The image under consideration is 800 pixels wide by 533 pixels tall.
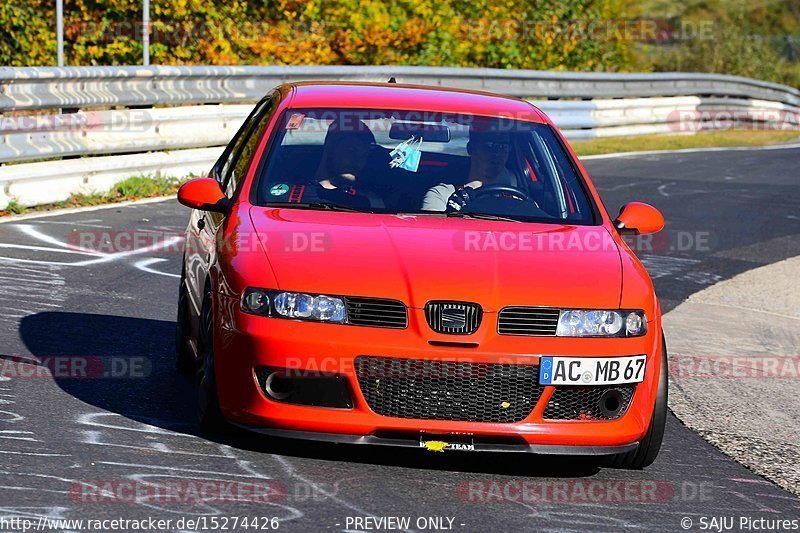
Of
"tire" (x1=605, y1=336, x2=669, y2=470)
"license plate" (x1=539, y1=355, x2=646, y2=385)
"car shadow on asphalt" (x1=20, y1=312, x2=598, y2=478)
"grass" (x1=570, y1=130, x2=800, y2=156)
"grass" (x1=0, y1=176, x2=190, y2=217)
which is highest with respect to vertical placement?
"license plate" (x1=539, y1=355, x2=646, y2=385)

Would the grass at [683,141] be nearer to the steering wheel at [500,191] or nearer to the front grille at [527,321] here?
the steering wheel at [500,191]

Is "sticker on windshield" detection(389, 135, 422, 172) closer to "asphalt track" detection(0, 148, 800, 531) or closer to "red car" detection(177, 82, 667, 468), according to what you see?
"red car" detection(177, 82, 667, 468)

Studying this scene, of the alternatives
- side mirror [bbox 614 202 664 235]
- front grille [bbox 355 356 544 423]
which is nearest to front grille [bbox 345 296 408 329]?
front grille [bbox 355 356 544 423]

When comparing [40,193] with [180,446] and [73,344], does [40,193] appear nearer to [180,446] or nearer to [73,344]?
[73,344]

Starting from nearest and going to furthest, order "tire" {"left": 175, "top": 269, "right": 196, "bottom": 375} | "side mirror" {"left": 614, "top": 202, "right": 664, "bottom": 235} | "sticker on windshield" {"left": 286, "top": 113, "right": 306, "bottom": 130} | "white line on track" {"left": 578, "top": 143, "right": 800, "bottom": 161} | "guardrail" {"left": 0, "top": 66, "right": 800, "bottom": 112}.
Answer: "side mirror" {"left": 614, "top": 202, "right": 664, "bottom": 235}
"sticker on windshield" {"left": 286, "top": 113, "right": 306, "bottom": 130}
"tire" {"left": 175, "top": 269, "right": 196, "bottom": 375}
"guardrail" {"left": 0, "top": 66, "right": 800, "bottom": 112}
"white line on track" {"left": 578, "top": 143, "right": 800, "bottom": 161}

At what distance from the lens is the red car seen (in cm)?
536

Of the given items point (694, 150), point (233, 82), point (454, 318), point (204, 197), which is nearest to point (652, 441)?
point (454, 318)

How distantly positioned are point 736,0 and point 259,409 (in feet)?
251

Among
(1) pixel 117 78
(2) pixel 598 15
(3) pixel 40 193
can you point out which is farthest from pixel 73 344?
(2) pixel 598 15

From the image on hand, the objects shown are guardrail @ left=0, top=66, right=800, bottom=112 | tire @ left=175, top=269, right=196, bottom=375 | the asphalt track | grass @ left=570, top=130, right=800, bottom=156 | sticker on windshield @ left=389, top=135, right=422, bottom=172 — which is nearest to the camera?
the asphalt track

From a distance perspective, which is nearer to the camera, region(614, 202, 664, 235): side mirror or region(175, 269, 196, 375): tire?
region(614, 202, 664, 235): side mirror

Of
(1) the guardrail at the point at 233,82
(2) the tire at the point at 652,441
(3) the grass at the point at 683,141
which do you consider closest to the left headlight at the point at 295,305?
(2) the tire at the point at 652,441

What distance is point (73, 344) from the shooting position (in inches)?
293

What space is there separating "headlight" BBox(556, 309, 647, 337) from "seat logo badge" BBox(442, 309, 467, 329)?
0.37m
